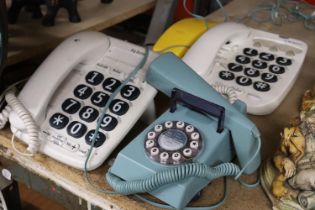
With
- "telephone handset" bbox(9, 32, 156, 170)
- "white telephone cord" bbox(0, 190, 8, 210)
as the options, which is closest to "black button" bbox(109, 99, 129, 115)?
"telephone handset" bbox(9, 32, 156, 170)

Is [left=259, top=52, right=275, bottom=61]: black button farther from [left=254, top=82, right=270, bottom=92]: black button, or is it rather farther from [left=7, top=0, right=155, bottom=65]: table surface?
[left=7, top=0, right=155, bottom=65]: table surface

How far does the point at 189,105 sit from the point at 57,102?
181mm

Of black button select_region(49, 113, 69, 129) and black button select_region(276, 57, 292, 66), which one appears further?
black button select_region(276, 57, 292, 66)

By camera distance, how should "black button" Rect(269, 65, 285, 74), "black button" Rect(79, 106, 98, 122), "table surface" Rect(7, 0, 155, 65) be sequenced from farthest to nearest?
"table surface" Rect(7, 0, 155, 65) < "black button" Rect(269, 65, 285, 74) < "black button" Rect(79, 106, 98, 122)

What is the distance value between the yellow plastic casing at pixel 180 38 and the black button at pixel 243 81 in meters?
0.11

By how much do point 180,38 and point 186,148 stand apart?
0.30 metres

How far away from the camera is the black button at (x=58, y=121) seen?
1.69 feet

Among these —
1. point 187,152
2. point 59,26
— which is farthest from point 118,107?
point 59,26

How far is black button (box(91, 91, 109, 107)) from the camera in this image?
533 mm

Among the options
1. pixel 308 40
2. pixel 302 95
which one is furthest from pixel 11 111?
pixel 308 40

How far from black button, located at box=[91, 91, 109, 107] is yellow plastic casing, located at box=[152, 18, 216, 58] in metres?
0.16

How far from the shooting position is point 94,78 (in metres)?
0.57

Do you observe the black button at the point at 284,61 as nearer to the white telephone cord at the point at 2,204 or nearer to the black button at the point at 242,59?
the black button at the point at 242,59

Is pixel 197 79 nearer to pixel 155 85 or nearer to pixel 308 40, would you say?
pixel 155 85
